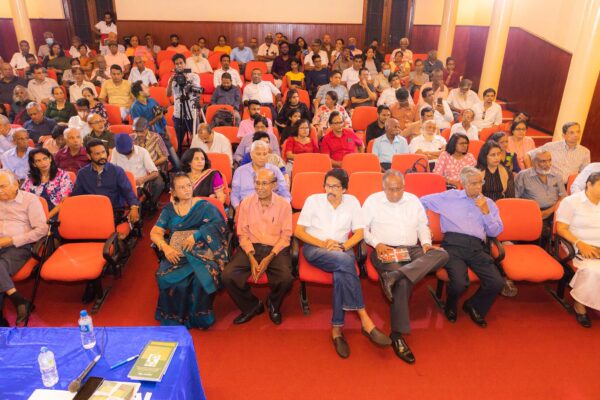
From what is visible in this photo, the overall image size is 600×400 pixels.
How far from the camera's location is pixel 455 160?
440cm

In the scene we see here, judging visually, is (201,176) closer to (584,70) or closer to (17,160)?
(17,160)

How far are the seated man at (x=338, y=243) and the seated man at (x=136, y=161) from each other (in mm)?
1963

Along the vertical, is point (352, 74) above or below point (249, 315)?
above

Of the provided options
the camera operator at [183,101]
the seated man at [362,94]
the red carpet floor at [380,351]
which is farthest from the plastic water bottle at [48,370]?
the seated man at [362,94]

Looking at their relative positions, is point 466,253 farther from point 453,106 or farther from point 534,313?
point 453,106

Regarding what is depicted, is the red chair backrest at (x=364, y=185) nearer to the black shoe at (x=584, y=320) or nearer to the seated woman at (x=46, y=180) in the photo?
the black shoe at (x=584, y=320)

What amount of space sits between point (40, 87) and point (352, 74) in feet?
17.8

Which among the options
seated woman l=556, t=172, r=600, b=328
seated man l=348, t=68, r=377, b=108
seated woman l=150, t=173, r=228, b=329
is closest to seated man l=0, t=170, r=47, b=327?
seated woman l=150, t=173, r=228, b=329

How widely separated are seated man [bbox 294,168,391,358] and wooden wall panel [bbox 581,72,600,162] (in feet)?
16.8

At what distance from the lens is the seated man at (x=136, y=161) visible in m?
4.35

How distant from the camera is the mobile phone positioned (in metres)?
1.79

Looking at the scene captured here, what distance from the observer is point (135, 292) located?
368 cm

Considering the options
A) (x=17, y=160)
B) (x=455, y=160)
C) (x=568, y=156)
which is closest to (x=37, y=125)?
(x=17, y=160)

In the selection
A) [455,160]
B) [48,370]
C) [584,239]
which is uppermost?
[455,160]
